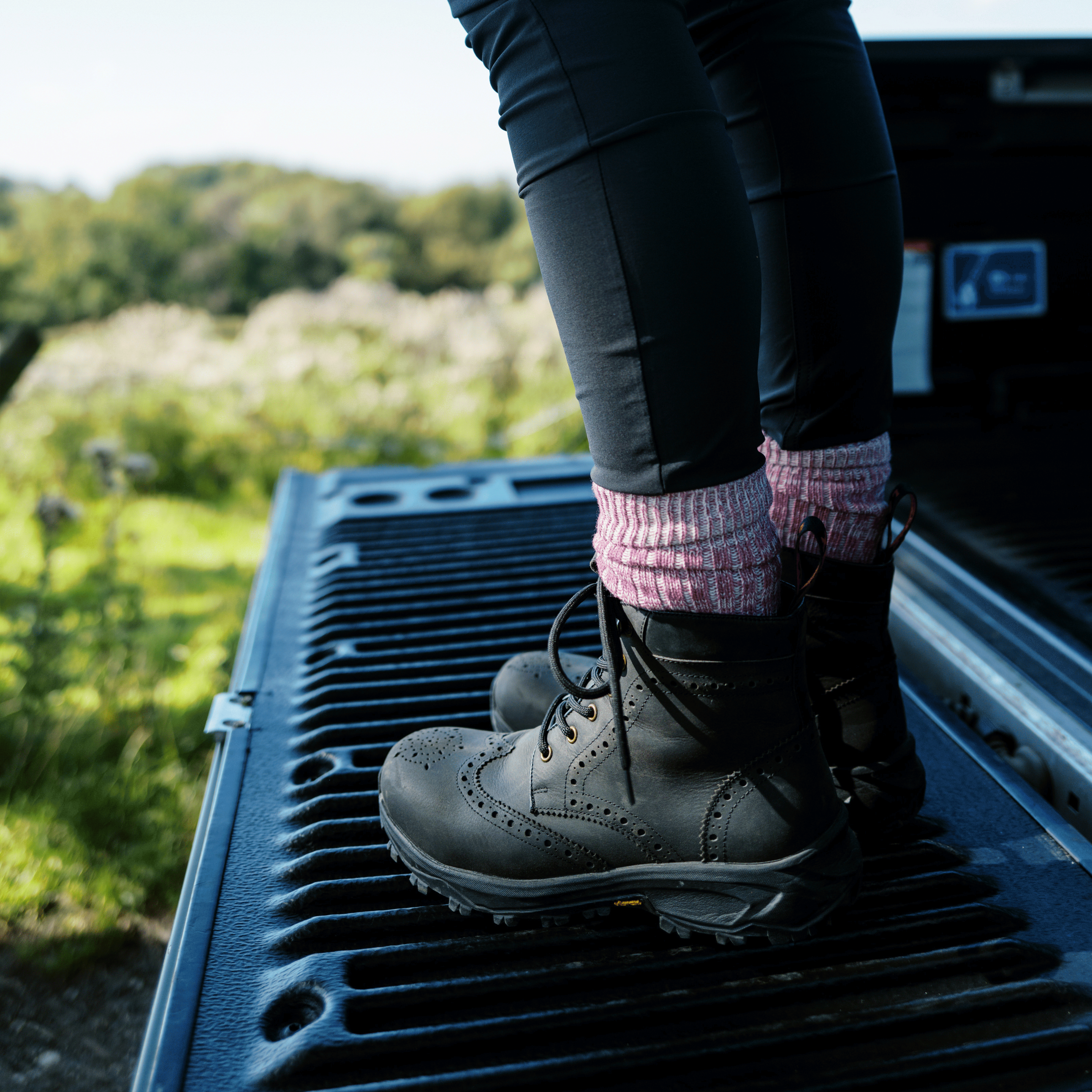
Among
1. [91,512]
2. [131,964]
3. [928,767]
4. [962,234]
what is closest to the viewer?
[928,767]

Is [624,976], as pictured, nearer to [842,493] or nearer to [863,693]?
[863,693]

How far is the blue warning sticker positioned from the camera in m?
2.18

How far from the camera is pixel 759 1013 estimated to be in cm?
82

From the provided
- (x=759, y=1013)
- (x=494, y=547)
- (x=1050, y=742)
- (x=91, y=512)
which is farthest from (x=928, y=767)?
(x=91, y=512)

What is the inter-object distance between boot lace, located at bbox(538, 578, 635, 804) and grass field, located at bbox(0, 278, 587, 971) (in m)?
0.81

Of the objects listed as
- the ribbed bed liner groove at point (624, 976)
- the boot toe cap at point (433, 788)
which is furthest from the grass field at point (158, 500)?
the boot toe cap at point (433, 788)

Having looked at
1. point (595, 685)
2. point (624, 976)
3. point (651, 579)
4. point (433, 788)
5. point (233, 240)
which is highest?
point (233, 240)

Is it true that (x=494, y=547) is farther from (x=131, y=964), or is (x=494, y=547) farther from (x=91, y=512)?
(x=91, y=512)

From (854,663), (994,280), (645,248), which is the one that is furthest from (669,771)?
(994,280)

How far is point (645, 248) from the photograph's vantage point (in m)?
0.70

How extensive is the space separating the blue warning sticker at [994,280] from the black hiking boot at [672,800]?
1.67 meters

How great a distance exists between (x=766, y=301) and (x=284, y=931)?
79cm

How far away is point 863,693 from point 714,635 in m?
0.27

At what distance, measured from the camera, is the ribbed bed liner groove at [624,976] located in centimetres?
77
